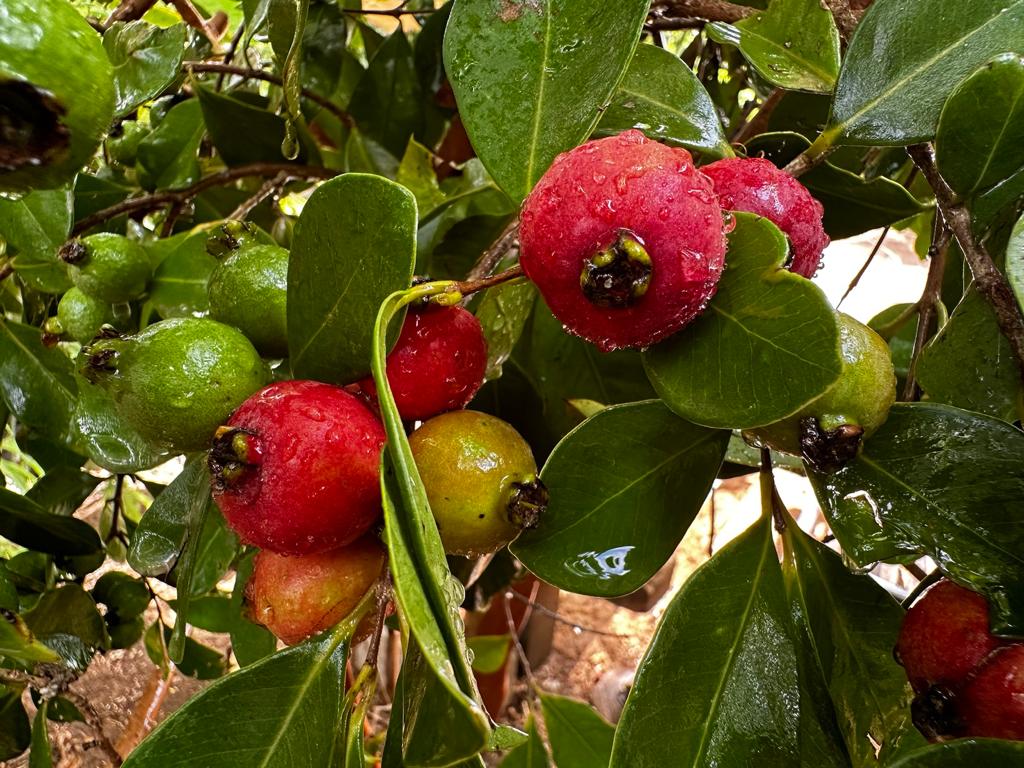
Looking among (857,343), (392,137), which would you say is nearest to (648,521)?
(857,343)

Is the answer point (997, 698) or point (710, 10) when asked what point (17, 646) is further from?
point (710, 10)

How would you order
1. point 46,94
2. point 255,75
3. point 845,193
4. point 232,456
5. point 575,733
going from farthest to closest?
1. point 575,733
2. point 255,75
3. point 845,193
4. point 232,456
5. point 46,94

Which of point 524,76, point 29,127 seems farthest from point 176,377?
point 524,76

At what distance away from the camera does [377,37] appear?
1.25m

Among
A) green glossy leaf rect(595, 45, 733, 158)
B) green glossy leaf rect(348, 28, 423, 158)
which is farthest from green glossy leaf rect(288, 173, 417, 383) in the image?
green glossy leaf rect(348, 28, 423, 158)

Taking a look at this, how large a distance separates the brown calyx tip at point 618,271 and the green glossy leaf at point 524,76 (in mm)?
147

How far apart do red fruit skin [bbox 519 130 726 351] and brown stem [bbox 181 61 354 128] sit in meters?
0.48

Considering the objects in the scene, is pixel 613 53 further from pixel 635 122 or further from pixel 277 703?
pixel 277 703

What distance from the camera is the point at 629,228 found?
376 mm

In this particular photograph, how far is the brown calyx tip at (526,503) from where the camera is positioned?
1.52ft

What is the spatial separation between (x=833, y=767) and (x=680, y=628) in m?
0.12

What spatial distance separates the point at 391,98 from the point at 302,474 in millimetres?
809

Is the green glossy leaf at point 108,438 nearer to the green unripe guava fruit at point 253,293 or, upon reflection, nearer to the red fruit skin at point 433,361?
the green unripe guava fruit at point 253,293

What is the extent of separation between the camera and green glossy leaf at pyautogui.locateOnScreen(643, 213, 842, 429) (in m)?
0.37
